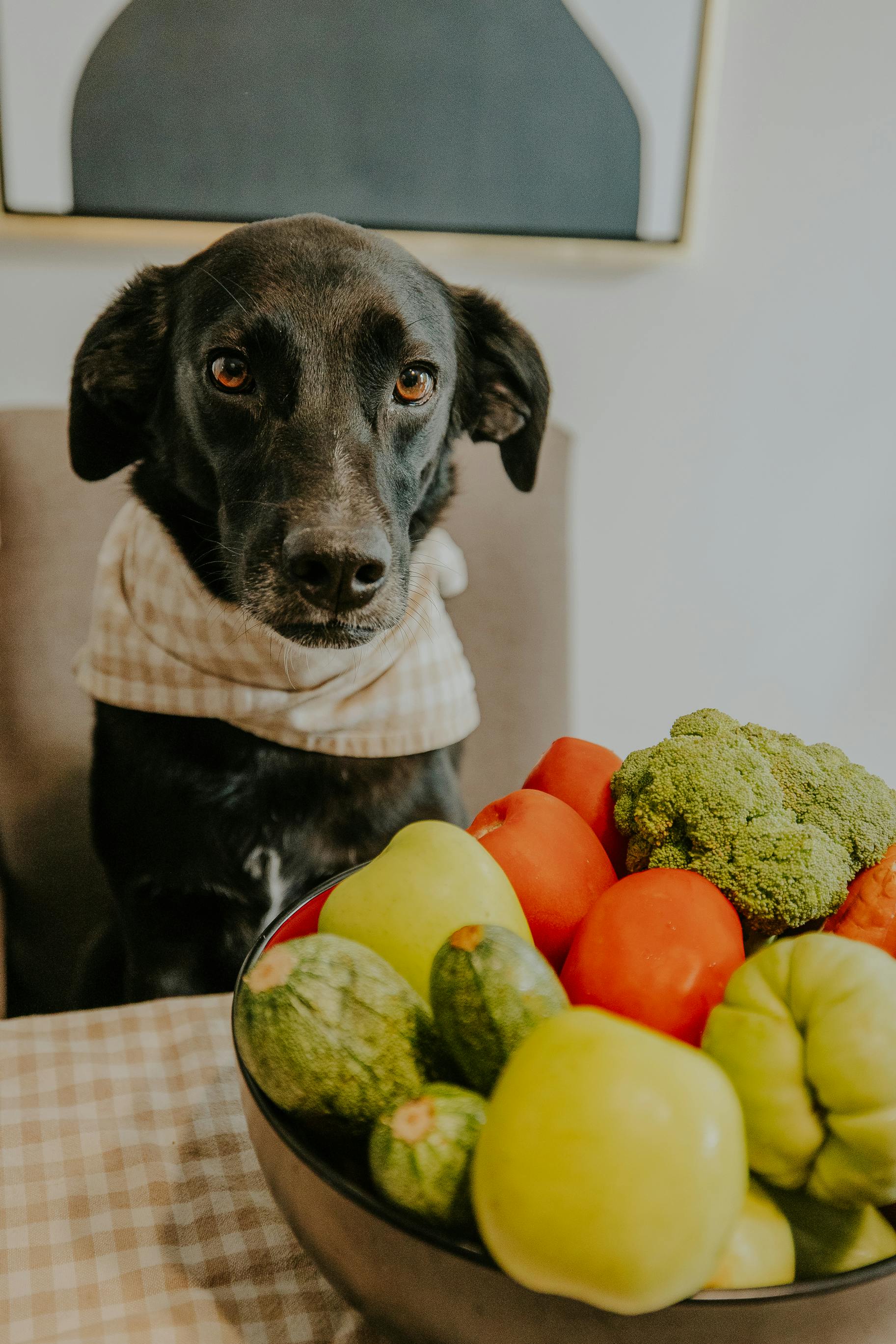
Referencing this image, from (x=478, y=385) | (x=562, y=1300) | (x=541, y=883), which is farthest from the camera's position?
(x=478, y=385)

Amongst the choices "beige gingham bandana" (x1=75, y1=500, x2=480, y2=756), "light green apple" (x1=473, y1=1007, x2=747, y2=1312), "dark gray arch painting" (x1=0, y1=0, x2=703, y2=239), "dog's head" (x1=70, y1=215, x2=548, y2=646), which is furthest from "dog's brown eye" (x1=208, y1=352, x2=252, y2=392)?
"light green apple" (x1=473, y1=1007, x2=747, y2=1312)

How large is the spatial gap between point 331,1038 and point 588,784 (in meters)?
0.27

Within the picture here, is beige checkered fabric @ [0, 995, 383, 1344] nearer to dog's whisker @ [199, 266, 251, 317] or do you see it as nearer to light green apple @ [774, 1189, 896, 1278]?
light green apple @ [774, 1189, 896, 1278]

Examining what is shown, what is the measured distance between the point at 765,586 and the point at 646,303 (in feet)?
1.76

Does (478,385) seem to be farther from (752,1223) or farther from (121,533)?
(752,1223)

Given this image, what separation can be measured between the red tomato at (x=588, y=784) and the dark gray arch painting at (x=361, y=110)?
2.91 feet

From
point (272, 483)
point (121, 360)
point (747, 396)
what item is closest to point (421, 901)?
point (272, 483)

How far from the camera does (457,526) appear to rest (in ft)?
4.06

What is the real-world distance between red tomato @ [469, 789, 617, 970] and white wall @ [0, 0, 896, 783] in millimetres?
967

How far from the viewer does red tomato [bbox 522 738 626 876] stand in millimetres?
570

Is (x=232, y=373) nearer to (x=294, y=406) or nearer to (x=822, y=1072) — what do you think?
(x=294, y=406)

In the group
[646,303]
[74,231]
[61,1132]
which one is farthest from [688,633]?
[61,1132]

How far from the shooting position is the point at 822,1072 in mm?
321

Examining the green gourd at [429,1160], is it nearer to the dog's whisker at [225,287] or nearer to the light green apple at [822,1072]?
the light green apple at [822,1072]
